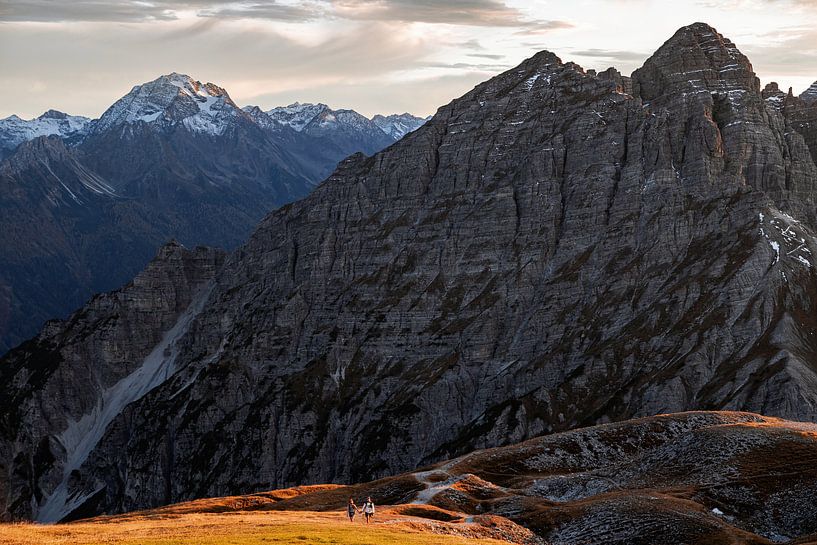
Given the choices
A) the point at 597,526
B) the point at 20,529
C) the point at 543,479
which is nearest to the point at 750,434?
the point at 543,479

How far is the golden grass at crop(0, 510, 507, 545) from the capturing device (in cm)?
8175

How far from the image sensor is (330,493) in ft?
465

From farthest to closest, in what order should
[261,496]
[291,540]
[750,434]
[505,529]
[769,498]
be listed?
1. [261,496]
2. [750,434]
3. [769,498]
4. [505,529]
5. [291,540]

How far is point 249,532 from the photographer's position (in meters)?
89.7

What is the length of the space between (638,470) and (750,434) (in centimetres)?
1333

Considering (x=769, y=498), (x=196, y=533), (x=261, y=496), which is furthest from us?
(x=261, y=496)

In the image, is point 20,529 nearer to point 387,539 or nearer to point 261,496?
point 387,539

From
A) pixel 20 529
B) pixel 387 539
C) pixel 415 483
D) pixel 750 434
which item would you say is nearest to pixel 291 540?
pixel 387 539

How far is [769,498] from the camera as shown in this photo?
11675 centimetres

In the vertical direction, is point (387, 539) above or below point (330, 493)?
above

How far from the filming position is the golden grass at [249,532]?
81750mm

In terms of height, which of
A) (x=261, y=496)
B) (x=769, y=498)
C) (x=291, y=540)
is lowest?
(x=261, y=496)

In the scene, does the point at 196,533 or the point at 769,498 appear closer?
the point at 196,533

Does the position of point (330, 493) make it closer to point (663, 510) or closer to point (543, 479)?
point (543, 479)
